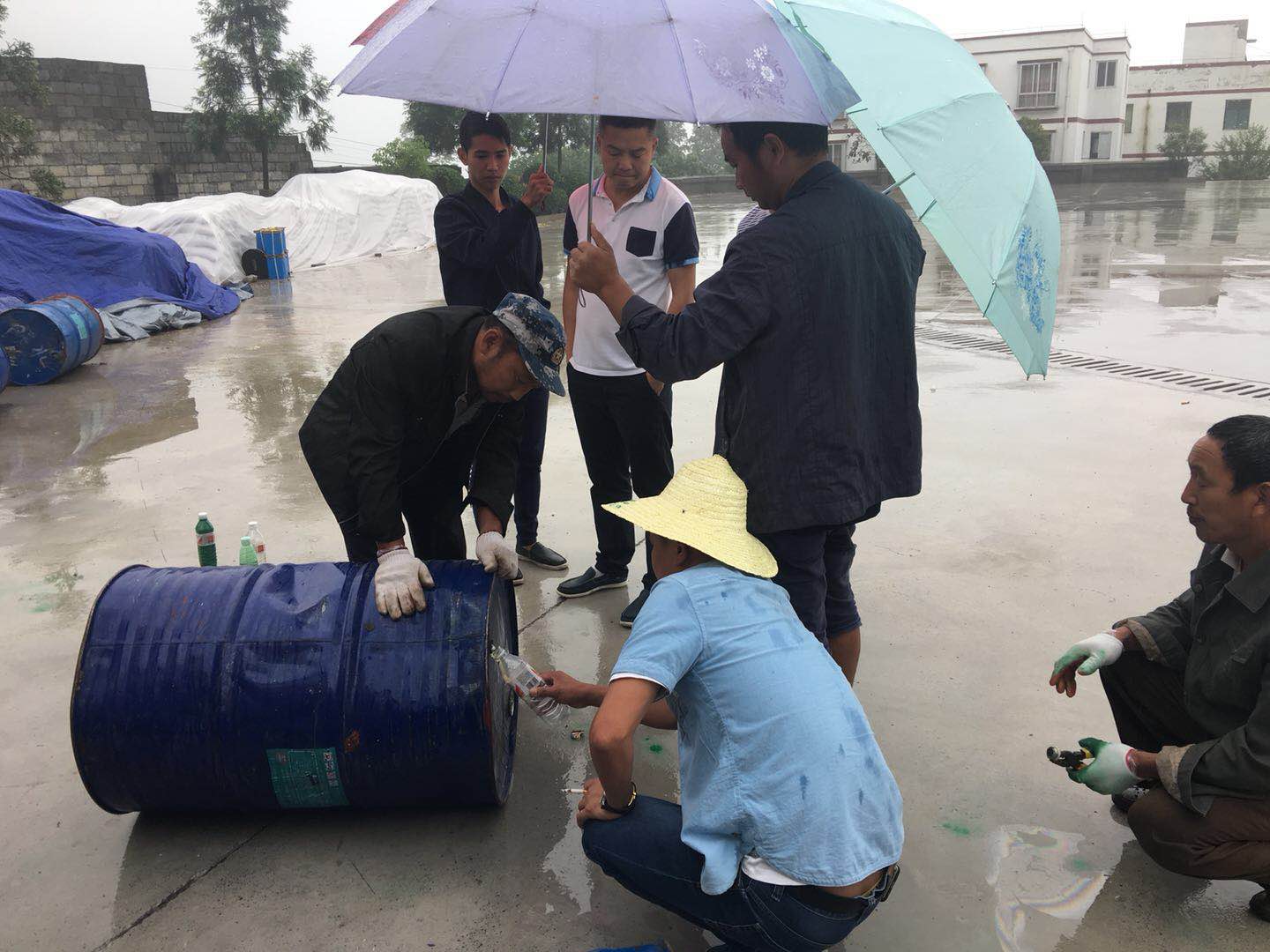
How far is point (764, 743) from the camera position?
5.21ft

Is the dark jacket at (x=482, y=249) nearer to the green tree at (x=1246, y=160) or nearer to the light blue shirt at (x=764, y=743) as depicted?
the light blue shirt at (x=764, y=743)

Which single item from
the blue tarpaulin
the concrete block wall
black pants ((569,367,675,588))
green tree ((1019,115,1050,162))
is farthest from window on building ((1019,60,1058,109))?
black pants ((569,367,675,588))

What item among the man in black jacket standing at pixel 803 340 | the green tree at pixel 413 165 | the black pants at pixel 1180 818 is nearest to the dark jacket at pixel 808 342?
the man in black jacket standing at pixel 803 340

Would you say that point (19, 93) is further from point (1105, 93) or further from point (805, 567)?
point (1105, 93)

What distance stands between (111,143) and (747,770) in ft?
69.7

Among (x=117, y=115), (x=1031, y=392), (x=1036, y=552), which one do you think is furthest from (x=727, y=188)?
(x=1036, y=552)

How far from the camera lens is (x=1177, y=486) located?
4.38 meters

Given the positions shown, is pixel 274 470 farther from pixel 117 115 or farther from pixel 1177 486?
pixel 117 115

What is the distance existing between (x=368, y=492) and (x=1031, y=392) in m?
5.06

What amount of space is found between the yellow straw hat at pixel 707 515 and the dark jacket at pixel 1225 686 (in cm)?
99

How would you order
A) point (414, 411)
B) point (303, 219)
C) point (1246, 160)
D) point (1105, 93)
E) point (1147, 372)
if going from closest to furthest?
point (414, 411)
point (1147, 372)
point (303, 219)
point (1246, 160)
point (1105, 93)

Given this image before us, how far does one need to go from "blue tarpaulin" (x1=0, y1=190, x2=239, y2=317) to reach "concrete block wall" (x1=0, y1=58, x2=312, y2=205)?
26.8 feet

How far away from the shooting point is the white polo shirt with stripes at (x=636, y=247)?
10.5 feet

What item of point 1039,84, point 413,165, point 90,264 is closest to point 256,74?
point 413,165
